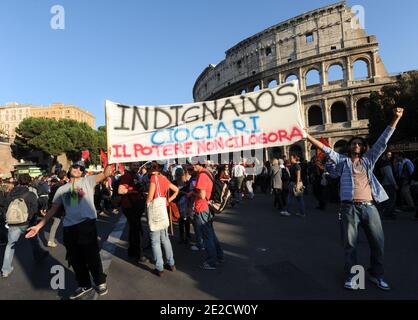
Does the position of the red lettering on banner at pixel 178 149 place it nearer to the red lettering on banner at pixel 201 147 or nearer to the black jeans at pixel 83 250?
the red lettering on banner at pixel 201 147

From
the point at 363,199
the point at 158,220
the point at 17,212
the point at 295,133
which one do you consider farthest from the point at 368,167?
the point at 17,212

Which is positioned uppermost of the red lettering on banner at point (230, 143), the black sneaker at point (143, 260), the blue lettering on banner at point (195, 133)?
the blue lettering on banner at point (195, 133)

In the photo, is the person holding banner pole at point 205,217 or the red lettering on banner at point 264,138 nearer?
the red lettering on banner at point 264,138

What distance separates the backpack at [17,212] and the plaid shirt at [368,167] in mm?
4693

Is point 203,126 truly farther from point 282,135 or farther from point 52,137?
point 52,137

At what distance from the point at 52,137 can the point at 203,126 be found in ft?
186

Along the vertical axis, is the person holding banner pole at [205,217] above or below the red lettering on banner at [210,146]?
below

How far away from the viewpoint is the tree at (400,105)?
25.2 m

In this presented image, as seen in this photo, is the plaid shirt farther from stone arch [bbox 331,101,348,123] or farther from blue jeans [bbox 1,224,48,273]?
stone arch [bbox 331,101,348,123]

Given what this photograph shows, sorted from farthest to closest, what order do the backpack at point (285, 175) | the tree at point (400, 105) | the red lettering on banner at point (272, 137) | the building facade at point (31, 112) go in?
1. the building facade at point (31, 112)
2. the tree at point (400, 105)
3. the backpack at point (285, 175)
4. the red lettering on banner at point (272, 137)

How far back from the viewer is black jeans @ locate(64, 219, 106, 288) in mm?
3832

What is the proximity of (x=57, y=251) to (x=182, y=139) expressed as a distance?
3.82 metres

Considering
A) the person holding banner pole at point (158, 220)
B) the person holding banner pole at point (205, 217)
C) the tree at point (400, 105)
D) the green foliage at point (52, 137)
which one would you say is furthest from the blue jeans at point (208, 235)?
the green foliage at point (52, 137)
